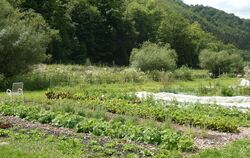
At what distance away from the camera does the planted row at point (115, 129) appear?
446 inches

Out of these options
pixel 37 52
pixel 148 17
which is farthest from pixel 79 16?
pixel 37 52

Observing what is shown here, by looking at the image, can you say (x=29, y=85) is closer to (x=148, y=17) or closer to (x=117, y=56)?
(x=117, y=56)

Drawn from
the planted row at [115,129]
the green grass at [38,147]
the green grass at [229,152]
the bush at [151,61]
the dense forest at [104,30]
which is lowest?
the green grass at [229,152]

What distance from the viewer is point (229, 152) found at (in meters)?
10.5

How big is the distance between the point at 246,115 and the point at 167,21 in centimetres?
8712

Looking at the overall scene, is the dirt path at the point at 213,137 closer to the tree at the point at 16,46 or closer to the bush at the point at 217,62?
the tree at the point at 16,46

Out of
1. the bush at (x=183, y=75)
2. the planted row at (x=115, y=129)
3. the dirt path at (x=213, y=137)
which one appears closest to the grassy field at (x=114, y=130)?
the planted row at (x=115, y=129)

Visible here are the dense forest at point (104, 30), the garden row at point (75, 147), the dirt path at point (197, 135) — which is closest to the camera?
the garden row at point (75, 147)

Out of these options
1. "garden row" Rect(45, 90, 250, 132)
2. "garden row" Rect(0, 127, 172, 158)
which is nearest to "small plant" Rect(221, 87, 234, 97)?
"garden row" Rect(45, 90, 250, 132)

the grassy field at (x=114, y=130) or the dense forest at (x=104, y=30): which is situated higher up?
the dense forest at (x=104, y=30)

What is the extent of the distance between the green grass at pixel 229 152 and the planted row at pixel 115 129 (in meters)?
0.82

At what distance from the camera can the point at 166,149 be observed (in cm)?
1099

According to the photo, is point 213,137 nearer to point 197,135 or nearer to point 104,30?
point 197,135

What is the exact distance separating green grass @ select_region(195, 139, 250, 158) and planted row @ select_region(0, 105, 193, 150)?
2.69 ft
